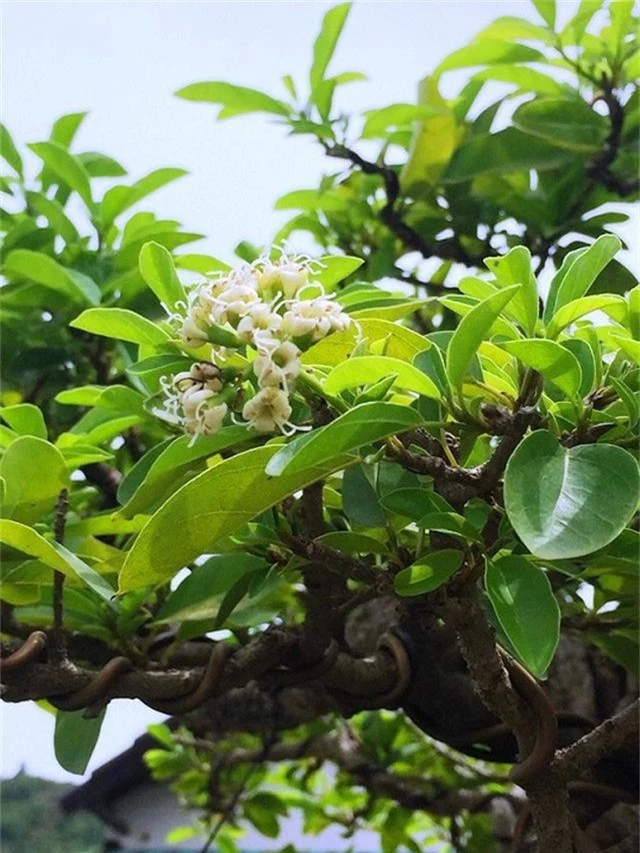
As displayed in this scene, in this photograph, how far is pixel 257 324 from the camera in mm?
445

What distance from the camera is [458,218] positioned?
1.10m

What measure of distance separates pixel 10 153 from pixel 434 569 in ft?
2.48

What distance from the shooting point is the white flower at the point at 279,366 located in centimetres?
43

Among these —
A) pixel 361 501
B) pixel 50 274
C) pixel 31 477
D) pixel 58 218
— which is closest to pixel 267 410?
pixel 361 501

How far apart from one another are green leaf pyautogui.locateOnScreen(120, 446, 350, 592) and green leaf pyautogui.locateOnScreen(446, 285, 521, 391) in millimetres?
65

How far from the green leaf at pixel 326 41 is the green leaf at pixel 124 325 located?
0.58 meters

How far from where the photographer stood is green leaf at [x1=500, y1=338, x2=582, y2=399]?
44 cm

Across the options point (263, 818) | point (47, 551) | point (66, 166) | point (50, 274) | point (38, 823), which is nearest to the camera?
point (47, 551)

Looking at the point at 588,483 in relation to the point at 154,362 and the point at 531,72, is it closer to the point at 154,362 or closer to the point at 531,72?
the point at 154,362

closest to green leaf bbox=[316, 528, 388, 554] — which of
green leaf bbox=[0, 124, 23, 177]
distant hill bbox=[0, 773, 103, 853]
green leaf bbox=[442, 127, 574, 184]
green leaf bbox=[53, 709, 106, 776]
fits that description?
green leaf bbox=[53, 709, 106, 776]

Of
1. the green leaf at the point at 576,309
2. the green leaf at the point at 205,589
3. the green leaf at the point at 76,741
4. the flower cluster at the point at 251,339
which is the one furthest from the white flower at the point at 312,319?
the green leaf at the point at 76,741

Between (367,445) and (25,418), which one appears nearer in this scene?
(367,445)

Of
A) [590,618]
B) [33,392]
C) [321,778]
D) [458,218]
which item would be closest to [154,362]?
[590,618]

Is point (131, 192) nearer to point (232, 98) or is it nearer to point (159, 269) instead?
point (232, 98)
